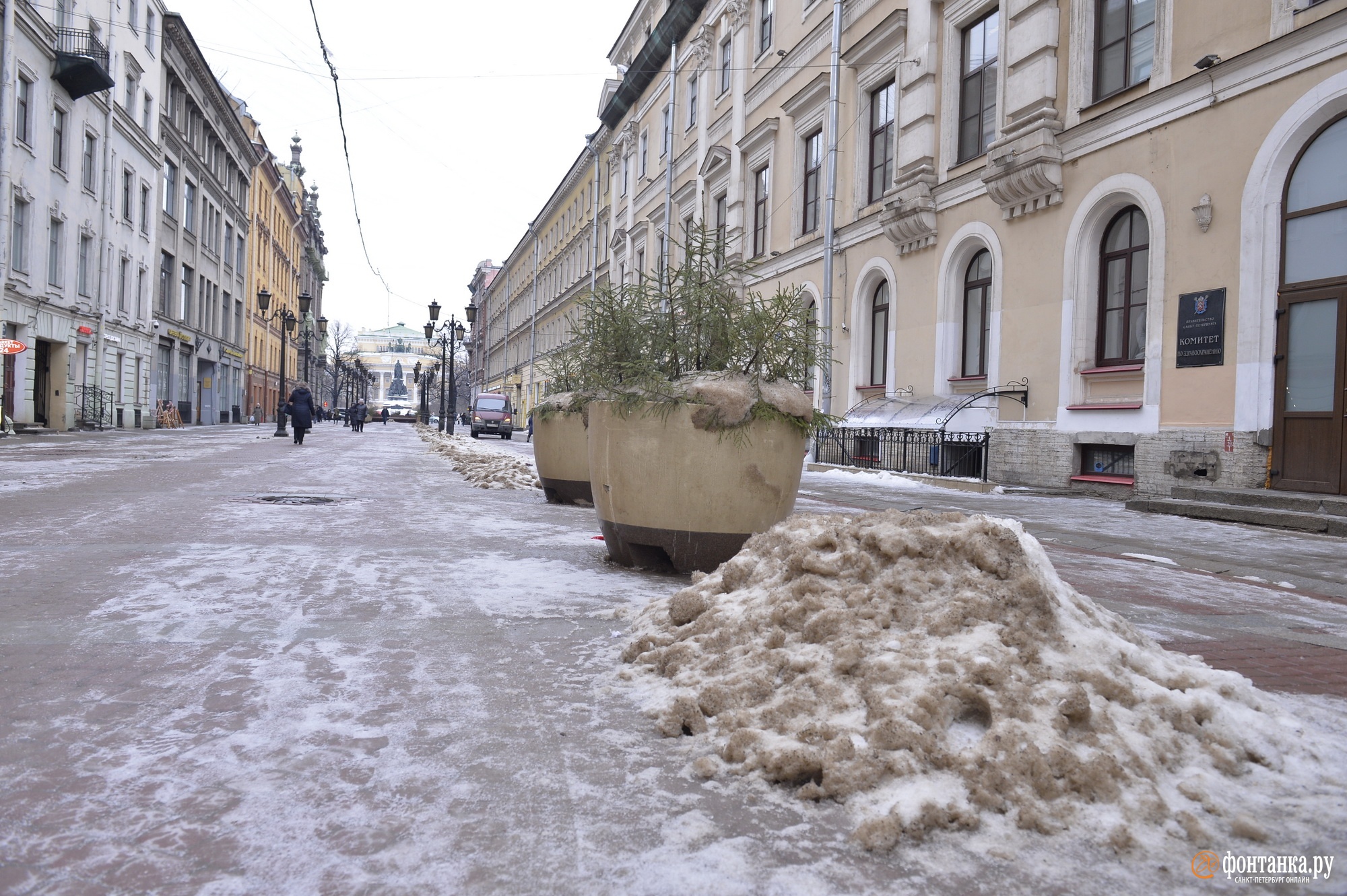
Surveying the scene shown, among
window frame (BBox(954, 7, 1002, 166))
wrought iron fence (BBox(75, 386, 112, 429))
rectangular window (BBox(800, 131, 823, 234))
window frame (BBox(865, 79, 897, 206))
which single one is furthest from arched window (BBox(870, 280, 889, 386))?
wrought iron fence (BBox(75, 386, 112, 429))

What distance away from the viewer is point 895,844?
77.5 inches

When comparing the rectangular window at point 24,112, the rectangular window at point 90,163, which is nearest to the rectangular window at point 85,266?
the rectangular window at point 90,163

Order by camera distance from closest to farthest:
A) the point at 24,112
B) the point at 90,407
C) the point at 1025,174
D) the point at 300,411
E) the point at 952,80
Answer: the point at 1025,174
the point at 952,80
the point at 300,411
the point at 24,112
the point at 90,407

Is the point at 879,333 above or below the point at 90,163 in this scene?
below

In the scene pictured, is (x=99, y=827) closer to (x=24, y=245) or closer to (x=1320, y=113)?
(x=1320, y=113)

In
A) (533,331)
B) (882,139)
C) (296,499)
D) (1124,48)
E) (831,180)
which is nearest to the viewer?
(296,499)

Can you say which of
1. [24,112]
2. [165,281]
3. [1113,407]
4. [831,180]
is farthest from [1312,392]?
[165,281]

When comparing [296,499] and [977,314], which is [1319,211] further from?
[296,499]

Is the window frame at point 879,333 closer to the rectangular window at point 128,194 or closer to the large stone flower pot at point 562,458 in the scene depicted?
the large stone flower pot at point 562,458

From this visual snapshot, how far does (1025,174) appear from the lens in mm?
13523

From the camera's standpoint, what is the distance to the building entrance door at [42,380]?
1041 inches

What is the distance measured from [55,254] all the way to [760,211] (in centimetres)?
2098

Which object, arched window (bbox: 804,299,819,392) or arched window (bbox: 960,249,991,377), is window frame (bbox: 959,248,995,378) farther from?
arched window (bbox: 804,299,819,392)

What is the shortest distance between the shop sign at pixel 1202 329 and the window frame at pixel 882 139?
26.1 feet
